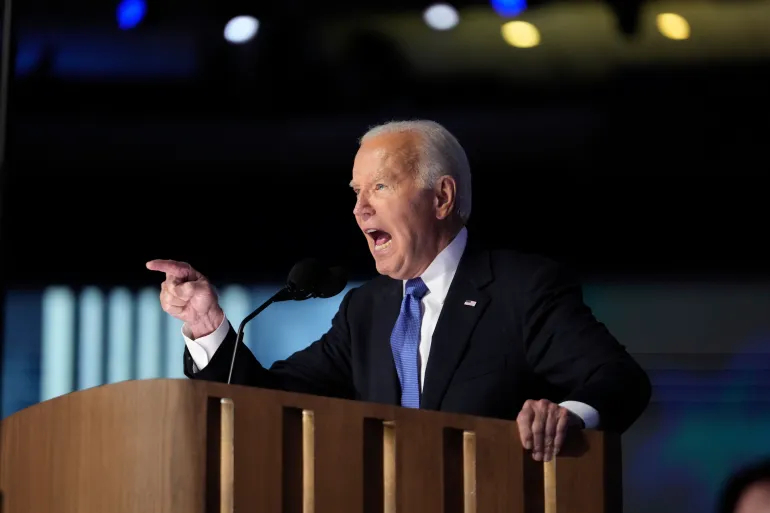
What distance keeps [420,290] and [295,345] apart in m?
2.47

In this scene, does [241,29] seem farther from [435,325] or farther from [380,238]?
[435,325]

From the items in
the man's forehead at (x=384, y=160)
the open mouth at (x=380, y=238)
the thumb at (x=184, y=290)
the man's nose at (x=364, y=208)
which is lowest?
the thumb at (x=184, y=290)

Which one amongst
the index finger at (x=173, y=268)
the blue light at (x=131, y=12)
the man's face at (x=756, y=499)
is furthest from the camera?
the blue light at (x=131, y=12)

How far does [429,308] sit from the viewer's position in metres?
2.22

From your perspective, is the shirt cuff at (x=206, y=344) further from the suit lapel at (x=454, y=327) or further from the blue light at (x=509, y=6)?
the blue light at (x=509, y=6)

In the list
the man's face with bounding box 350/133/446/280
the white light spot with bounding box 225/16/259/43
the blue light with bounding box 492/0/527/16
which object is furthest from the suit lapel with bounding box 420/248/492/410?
the white light spot with bounding box 225/16/259/43

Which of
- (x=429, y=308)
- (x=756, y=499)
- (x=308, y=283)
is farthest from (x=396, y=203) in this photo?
(x=756, y=499)

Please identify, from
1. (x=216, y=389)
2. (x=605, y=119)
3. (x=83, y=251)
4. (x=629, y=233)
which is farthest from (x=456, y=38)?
(x=216, y=389)

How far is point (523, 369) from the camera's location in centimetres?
210

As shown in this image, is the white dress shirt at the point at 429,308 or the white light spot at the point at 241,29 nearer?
the white dress shirt at the point at 429,308

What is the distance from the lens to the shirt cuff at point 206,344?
2.12 metres

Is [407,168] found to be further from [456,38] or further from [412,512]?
[456,38]

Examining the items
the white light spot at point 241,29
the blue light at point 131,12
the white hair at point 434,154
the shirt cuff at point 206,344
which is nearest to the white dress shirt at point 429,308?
the shirt cuff at point 206,344

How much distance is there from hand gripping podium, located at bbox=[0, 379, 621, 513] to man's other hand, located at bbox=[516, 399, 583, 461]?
0.02 meters
